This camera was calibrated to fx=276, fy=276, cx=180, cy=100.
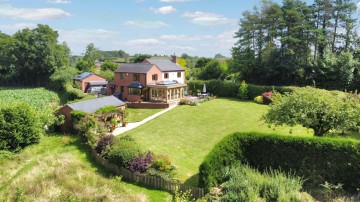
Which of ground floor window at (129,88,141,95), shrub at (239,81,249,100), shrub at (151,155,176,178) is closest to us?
shrub at (151,155,176,178)

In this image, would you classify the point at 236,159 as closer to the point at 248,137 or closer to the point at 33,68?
the point at 248,137

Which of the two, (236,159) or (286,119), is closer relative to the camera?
(236,159)

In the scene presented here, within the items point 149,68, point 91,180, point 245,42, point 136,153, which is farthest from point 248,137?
point 245,42

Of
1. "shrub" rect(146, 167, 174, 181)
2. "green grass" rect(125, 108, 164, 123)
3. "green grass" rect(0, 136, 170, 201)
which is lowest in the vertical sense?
"green grass" rect(0, 136, 170, 201)

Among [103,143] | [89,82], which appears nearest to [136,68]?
[89,82]

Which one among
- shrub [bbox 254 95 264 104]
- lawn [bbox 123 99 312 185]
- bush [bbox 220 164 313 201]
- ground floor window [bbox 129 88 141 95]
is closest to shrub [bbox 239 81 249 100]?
shrub [bbox 254 95 264 104]

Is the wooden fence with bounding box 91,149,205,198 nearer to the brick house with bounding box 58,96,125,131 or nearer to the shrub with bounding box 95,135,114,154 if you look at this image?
the shrub with bounding box 95,135,114,154

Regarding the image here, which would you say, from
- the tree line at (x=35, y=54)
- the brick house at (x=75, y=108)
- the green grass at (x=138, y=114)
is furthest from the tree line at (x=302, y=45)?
the tree line at (x=35, y=54)
